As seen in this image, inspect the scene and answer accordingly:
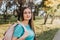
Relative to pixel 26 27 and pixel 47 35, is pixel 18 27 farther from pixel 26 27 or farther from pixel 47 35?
pixel 47 35

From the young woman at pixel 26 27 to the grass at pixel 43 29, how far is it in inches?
305

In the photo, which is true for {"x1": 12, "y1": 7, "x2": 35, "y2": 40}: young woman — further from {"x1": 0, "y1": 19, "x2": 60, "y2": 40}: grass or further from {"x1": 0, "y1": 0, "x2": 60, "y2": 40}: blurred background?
{"x1": 0, "y1": 0, "x2": 60, "y2": 40}: blurred background

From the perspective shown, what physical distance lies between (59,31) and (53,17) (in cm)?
124

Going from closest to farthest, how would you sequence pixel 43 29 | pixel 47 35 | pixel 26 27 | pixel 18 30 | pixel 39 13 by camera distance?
pixel 18 30
pixel 26 27
pixel 47 35
pixel 43 29
pixel 39 13

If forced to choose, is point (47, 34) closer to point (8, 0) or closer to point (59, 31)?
point (59, 31)

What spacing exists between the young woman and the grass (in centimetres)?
774

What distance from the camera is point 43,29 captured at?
1237 centimetres

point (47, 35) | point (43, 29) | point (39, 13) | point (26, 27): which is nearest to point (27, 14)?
point (26, 27)

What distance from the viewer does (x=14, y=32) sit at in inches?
115

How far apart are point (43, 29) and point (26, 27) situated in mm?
9368

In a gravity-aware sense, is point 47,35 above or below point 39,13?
below

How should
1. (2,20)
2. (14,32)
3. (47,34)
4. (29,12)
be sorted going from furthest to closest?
(2,20), (47,34), (29,12), (14,32)

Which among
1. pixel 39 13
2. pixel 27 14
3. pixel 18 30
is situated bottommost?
pixel 39 13

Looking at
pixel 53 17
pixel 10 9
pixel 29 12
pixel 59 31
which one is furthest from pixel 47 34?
pixel 29 12
